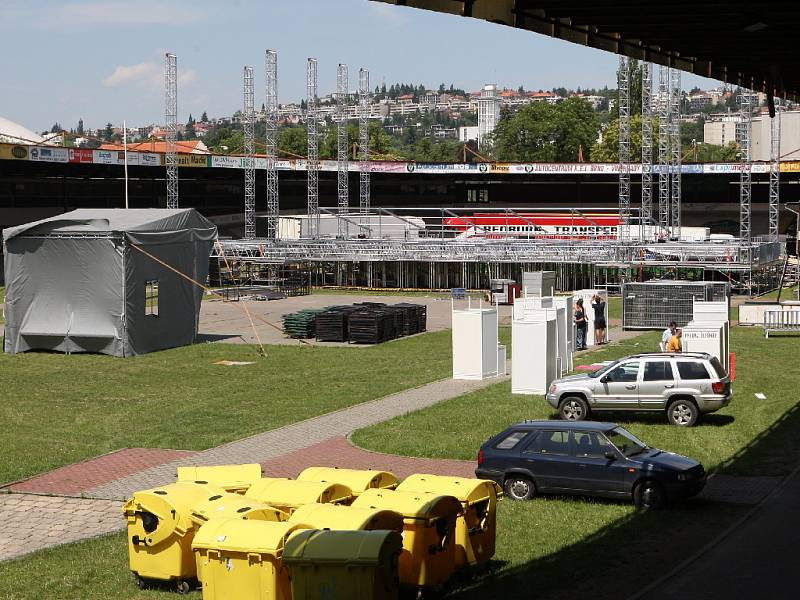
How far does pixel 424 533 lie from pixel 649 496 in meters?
5.90

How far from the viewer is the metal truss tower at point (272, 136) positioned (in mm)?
97500

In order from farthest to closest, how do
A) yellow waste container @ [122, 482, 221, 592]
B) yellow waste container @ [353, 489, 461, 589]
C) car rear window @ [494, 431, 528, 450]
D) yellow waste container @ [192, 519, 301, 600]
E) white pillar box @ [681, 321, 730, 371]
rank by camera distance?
1. white pillar box @ [681, 321, 730, 371]
2. car rear window @ [494, 431, 528, 450]
3. yellow waste container @ [122, 482, 221, 592]
4. yellow waste container @ [353, 489, 461, 589]
5. yellow waste container @ [192, 519, 301, 600]

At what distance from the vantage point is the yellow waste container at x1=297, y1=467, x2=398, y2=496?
1446 cm

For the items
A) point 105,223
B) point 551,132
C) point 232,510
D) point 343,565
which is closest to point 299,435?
point 232,510

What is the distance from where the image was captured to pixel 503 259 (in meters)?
72.0

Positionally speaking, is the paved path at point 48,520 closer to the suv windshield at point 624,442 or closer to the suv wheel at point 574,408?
the suv windshield at point 624,442

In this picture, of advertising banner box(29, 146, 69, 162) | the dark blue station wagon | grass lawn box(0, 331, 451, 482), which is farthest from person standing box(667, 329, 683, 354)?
advertising banner box(29, 146, 69, 162)

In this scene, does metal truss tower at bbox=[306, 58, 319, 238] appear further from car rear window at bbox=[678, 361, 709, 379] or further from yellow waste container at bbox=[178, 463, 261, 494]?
yellow waste container at bbox=[178, 463, 261, 494]

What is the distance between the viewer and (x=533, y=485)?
17.9m

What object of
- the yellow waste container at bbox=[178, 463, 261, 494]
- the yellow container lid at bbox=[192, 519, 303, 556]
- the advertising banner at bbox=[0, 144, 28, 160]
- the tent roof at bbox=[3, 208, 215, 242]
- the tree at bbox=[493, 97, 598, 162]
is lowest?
the yellow waste container at bbox=[178, 463, 261, 494]

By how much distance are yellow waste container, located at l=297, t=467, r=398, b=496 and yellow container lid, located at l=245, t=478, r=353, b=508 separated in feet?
0.71

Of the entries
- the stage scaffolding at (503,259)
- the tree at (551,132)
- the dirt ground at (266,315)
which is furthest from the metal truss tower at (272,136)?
the tree at (551,132)

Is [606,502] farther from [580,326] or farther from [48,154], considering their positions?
[48,154]

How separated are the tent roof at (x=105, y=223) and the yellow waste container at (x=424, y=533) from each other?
85.9 feet
